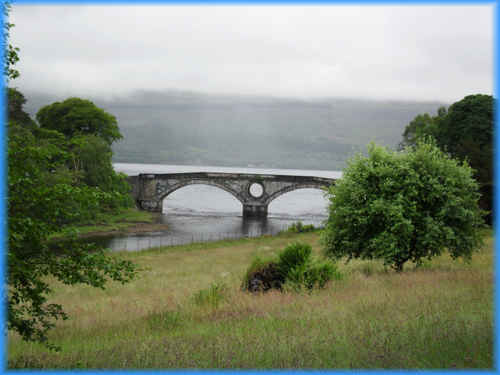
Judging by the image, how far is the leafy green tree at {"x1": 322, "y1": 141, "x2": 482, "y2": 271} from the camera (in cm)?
1755

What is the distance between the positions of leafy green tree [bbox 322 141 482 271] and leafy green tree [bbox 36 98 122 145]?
53.2 metres

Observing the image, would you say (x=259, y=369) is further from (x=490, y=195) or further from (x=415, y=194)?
(x=490, y=195)

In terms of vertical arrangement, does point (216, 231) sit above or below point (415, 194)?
below

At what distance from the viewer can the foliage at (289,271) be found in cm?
1448

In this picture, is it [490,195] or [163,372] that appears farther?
[490,195]

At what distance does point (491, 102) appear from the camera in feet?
157

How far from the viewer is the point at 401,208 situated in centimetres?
1708

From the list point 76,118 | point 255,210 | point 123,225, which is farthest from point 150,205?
point 76,118

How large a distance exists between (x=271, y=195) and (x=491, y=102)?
37188 millimetres

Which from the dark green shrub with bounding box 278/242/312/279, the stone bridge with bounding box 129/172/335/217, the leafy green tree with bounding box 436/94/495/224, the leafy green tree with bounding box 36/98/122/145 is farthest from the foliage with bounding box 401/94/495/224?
the leafy green tree with bounding box 36/98/122/145

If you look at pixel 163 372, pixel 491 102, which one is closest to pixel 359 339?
pixel 163 372

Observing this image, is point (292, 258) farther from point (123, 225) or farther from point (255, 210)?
point (255, 210)

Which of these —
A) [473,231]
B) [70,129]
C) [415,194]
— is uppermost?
[70,129]

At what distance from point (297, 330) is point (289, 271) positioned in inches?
269
